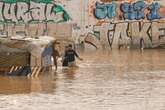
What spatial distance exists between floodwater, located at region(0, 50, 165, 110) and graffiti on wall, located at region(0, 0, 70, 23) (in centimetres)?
2403

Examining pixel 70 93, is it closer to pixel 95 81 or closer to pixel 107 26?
pixel 95 81

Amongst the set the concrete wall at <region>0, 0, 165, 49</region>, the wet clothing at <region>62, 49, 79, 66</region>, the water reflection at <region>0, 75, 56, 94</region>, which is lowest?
the water reflection at <region>0, 75, 56, 94</region>

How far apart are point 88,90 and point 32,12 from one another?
3195 centimetres

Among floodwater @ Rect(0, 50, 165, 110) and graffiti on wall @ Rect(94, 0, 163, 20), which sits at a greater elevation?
graffiti on wall @ Rect(94, 0, 163, 20)

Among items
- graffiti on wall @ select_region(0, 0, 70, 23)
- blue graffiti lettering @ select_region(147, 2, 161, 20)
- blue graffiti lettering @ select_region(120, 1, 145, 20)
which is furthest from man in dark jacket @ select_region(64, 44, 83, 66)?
blue graffiti lettering @ select_region(147, 2, 161, 20)

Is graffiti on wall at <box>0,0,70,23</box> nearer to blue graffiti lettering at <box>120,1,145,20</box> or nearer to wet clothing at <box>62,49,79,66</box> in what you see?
blue graffiti lettering at <box>120,1,145,20</box>

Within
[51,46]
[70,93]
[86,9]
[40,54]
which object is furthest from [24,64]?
[86,9]

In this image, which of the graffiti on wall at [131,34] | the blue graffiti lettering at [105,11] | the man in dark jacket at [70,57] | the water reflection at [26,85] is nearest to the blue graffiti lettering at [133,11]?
the graffiti on wall at [131,34]

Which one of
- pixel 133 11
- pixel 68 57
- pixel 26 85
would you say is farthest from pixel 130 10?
pixel 26 85

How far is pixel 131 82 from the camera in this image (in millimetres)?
19359

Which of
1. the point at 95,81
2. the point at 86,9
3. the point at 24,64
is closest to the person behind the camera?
the point at 95,81

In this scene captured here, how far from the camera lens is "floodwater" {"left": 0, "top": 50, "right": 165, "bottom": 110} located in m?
13.9

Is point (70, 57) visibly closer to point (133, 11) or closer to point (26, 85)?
point (26, 85)

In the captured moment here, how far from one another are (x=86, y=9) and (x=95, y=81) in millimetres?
28915
